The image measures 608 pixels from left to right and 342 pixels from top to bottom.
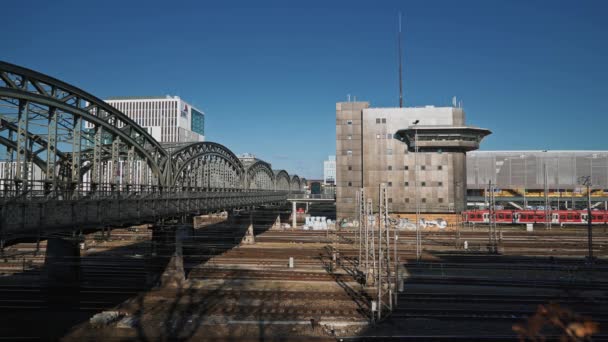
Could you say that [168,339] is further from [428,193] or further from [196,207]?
[428,193]

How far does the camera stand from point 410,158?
77000 millimetres

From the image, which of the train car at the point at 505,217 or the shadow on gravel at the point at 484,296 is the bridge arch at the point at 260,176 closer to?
the shadow on gravel at the point at 484,296

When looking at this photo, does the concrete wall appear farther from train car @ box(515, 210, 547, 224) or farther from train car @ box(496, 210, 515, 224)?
train car @ box(515, 210, 547, 224)

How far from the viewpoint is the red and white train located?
249 ft

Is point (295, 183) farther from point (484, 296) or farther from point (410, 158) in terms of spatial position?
point (484, 296)

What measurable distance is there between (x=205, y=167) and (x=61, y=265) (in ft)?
90.4

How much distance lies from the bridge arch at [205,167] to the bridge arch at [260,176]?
5.64 m

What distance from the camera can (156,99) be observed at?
173000mm

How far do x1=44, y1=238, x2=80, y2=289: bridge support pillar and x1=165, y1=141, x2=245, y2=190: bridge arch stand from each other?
9817mm

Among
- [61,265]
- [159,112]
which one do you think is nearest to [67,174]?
[61,265]

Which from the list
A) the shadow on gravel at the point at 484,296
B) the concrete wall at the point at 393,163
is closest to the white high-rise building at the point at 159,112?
the concrete wall at the point at 393,163

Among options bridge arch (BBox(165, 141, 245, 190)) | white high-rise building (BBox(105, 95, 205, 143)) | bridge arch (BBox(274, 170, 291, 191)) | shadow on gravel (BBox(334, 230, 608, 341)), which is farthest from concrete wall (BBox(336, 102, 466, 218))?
white high-rise building (BBox(105, 95, 205, 143))

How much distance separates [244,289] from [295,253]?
18.0m

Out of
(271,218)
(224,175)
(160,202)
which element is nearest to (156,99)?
(271,218)
